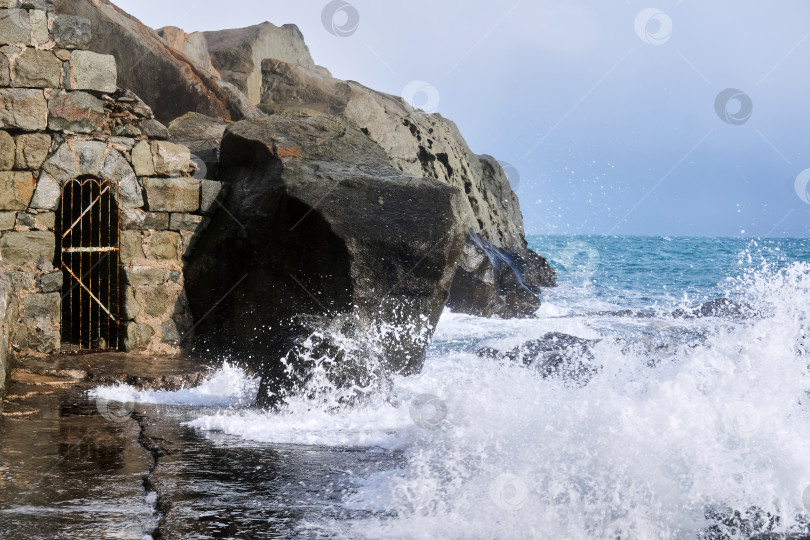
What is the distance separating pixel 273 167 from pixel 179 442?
3.62 m

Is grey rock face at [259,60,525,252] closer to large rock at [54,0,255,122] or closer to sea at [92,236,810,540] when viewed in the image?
large rock at [54,0,255,122]

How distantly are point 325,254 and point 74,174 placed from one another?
2507mm

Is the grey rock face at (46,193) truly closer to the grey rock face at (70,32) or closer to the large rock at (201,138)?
the grey rock face at (70,32)

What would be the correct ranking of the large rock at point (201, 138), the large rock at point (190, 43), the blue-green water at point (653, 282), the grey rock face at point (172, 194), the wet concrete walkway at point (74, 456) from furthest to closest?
the blue-green water at point (653, 282) → the large rock at point (190, 43) → the large rock at point (201, 138) → the grey rock face at point (172, 194) → the wet concrete walkway at point (74, 456)

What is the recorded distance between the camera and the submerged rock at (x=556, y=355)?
28.3 feet

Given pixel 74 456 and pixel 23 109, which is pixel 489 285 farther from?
pixel 74 456

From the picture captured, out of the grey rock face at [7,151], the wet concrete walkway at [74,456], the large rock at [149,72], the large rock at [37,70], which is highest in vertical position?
Answer: the large rock at [149,72]

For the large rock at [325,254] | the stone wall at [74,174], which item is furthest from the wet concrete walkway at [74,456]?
the large rock at [325,254]

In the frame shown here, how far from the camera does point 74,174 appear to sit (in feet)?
23.0

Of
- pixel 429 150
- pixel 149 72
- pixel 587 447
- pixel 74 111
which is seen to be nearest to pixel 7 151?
pixel 74 111

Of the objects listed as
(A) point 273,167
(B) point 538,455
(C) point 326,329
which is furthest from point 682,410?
(A) point 273,167

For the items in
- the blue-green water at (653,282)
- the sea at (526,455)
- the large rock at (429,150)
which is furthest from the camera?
the blue-green water at (653,282)

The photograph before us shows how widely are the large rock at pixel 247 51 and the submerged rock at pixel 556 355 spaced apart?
7.97 m

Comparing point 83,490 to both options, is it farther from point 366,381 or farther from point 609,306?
point 609,306
